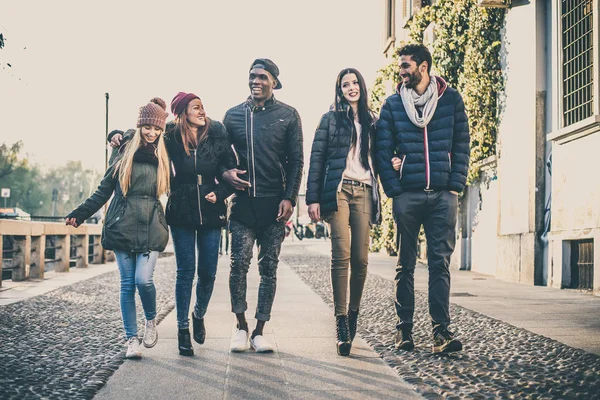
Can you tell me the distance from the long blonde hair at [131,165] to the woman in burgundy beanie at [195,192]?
12 centimetres

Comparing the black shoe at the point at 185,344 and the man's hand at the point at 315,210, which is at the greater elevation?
the man's hand at the point at 315,210

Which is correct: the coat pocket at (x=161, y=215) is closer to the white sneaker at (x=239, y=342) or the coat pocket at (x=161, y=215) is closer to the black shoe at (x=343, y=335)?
the white sneaker at (x=239, y=342)

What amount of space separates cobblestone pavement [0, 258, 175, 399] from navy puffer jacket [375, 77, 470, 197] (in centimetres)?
222

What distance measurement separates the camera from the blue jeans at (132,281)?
5.08m

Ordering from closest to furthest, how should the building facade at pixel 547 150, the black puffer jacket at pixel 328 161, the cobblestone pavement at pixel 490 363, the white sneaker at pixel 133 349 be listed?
1. the cobblestone pavement at pixel 490 363
2. the white sneaker at pixel 133 349
3. the black puffer jacket at pixel 328 161
4. the building facade at pixel 547 150

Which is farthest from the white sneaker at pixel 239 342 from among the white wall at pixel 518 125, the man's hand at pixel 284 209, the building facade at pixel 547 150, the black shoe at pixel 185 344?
the white wall at pixel 518 125

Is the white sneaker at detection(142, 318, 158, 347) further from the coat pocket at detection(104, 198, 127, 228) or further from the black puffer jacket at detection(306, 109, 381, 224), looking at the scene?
the black puffer jacket at detection(306, 109, 381, 224)

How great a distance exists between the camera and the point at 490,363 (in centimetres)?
472

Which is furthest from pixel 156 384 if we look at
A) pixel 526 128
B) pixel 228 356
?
pixel 526 128

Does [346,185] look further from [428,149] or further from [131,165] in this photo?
[131,165]

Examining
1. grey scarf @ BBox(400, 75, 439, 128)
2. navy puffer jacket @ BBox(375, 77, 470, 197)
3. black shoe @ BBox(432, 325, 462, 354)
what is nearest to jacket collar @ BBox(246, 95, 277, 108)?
navy puffer jacket @ BBox(375, 77, 470, 197)

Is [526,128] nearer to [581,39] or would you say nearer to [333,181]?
[581,39]

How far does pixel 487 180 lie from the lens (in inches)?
560

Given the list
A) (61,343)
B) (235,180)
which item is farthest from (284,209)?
(61,343)
